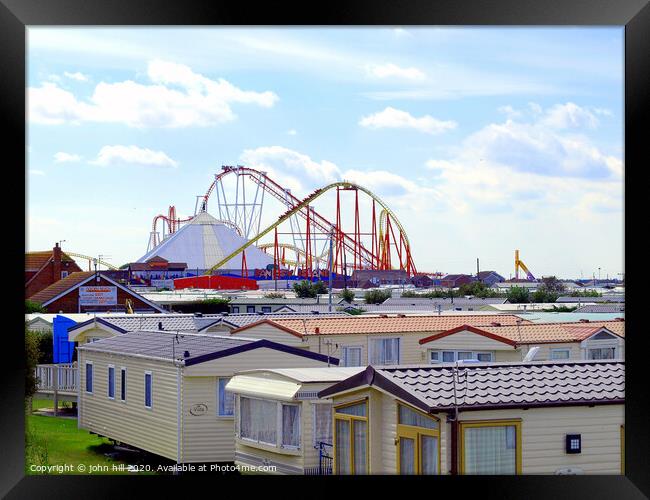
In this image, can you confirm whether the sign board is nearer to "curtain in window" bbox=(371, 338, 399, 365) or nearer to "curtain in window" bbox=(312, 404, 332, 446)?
"curtain in window" bbox=(371, 338, 399, 365)

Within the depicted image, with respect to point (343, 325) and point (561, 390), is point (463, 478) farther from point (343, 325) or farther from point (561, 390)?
point (343, 325)

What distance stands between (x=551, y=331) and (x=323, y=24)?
356 inches

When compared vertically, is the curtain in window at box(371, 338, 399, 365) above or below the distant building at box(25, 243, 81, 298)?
below

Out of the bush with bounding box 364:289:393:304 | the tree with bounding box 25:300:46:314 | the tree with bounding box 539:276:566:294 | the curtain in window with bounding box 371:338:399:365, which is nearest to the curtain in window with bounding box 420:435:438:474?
the curtain in window with bounding box 371:338:399:365

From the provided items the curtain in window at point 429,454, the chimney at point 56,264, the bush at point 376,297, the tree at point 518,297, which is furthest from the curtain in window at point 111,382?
the bush at point 376,297

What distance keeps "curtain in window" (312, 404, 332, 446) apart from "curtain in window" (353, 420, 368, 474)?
1.20 m

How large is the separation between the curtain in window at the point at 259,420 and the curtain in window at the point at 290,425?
0.45 ft

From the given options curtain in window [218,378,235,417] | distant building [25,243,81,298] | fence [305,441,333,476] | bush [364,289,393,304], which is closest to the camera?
fence [305,441,333,476]

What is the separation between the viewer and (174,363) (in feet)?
37.2

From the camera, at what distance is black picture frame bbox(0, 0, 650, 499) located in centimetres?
610

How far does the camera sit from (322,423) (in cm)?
951

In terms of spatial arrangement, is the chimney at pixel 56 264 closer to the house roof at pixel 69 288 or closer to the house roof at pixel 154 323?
the house roof at pixel 69 288

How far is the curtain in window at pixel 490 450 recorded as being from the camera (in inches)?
288

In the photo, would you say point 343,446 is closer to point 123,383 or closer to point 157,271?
point 123,383
